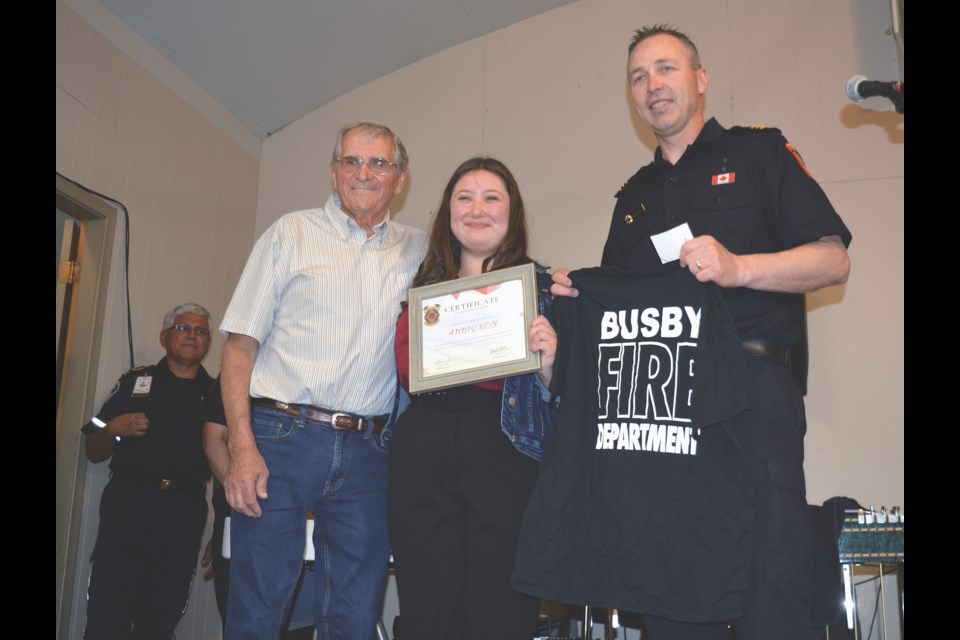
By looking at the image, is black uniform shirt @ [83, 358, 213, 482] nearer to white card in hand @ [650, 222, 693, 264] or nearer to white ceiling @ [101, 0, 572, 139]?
white ceiling @ [101, 0, 572, 139]

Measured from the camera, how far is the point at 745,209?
5.94 ft

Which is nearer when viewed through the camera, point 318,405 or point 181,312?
point 318,405

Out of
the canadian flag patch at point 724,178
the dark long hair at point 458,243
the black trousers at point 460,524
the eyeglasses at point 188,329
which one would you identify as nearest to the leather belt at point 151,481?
the eyeglasses at point 188,329

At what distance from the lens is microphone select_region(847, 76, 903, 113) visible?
1736mm

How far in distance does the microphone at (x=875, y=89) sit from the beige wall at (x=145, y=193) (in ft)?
11.4

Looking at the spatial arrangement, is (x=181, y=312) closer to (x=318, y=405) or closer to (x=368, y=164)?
(x=368, y=164)

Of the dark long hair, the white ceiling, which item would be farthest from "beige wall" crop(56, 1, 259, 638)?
the dark long hair

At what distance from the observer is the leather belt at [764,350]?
169 centimetres

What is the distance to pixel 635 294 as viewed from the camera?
184cm

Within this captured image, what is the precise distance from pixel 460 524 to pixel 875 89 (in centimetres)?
137

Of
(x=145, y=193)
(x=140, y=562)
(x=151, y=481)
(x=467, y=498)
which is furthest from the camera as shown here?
(x=145, y=193)

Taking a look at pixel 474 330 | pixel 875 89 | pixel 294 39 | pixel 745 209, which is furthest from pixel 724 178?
pixel 294 39
